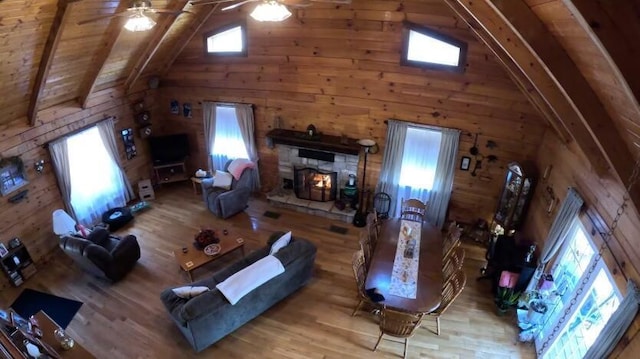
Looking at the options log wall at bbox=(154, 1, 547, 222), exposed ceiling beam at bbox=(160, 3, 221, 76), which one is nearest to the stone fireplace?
log wall at bbox=(154, 1, 547, 222)

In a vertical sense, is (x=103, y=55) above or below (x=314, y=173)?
above

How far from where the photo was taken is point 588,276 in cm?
398

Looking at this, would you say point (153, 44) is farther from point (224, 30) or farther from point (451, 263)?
point (451, 263)

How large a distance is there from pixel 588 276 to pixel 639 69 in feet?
10.2

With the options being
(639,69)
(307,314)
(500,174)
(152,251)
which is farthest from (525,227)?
(152,251)

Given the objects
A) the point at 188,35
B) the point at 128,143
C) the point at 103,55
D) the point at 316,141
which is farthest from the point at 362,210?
the point at 103,55

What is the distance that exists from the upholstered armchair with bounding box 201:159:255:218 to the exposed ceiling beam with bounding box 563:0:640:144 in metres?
6.53

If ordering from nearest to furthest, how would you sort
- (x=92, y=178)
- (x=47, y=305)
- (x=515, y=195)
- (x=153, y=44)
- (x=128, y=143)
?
(x=47, y=305)
(x=515, y=195)
(x=153, y=44)
(x=92, y=178)
(x=128, y=143)

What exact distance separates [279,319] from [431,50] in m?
5.01

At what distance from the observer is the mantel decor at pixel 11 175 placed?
216 inches

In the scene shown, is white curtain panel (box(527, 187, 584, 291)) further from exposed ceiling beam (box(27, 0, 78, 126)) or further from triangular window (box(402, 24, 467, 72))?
exposed ceiling beam (box(27, 0, 78, 126))

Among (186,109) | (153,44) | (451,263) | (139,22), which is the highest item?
(139,22)

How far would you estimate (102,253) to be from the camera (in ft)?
17.9

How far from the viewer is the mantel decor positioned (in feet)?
18.0
